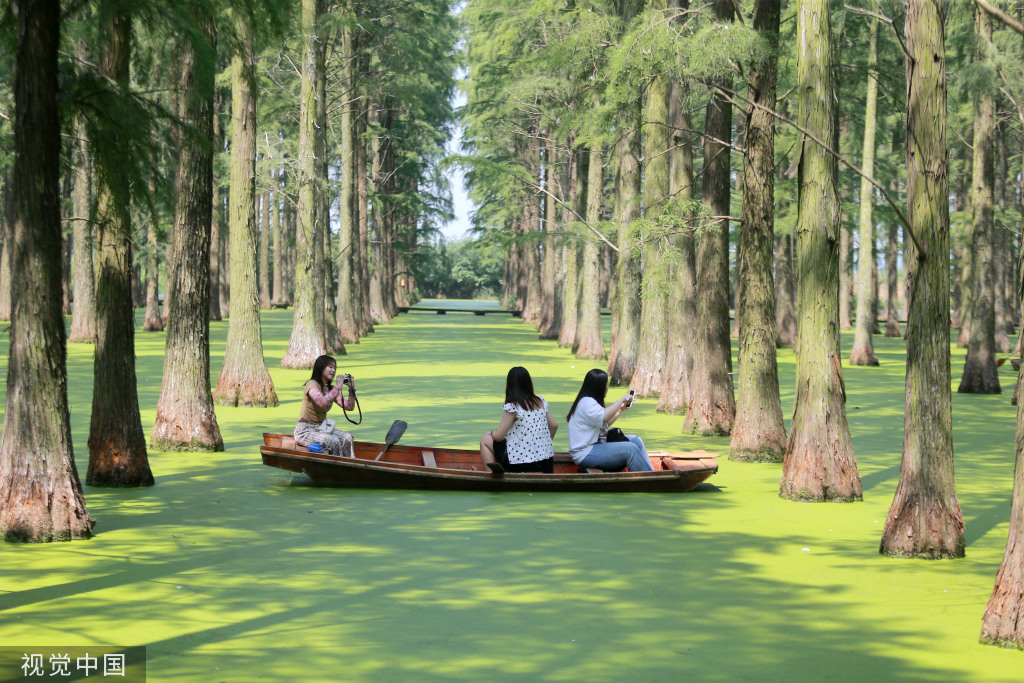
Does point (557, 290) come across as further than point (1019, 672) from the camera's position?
Yes

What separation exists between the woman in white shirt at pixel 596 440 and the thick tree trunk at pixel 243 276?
24.0 feet

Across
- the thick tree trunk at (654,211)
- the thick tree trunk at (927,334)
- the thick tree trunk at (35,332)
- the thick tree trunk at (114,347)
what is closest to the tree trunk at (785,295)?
the thick tree trunk at (654,211)

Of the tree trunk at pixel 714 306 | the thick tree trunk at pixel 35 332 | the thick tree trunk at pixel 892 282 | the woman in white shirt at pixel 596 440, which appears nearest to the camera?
the thick tree trunk at pixel 35 332

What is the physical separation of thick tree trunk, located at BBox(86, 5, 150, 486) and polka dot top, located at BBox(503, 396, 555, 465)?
3.38m

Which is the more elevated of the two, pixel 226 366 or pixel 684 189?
pixel 684 189

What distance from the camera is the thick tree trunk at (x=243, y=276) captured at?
15734 millimetres

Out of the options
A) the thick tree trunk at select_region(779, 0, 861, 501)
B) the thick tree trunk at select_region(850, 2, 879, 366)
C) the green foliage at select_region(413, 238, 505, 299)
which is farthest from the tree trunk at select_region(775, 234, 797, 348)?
the green foliage at select_region(413, 238, 505, 299)

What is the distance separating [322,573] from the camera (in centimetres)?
692

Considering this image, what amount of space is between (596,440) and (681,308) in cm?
630

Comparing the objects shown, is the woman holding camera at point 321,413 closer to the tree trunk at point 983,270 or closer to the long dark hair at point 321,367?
the long dark hair at point 321,367

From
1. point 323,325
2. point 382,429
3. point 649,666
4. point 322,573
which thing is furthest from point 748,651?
point 323,325

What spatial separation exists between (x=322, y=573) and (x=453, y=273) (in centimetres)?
10606

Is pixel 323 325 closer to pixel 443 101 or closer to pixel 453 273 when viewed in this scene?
pixel 443 101

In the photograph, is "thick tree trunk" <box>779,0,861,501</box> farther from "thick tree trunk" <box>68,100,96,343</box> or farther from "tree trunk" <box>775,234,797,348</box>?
"thick tree trunk" <box>68,100,96,343</box>
